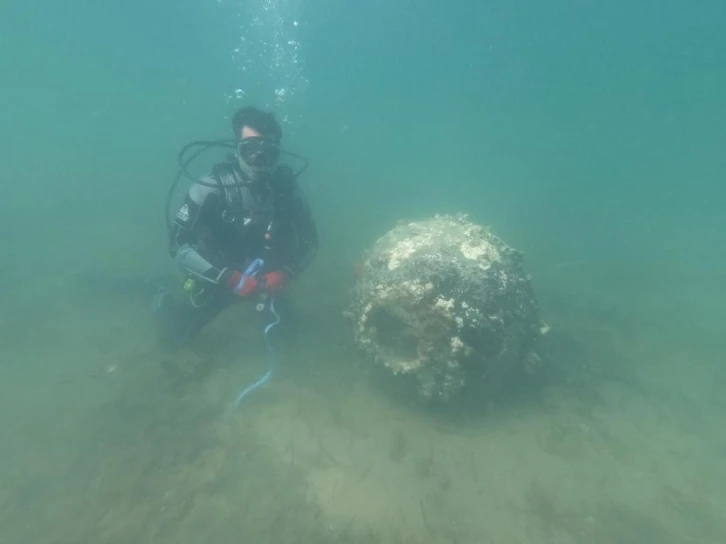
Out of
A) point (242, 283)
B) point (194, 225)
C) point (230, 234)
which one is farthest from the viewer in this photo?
point (230, 234)

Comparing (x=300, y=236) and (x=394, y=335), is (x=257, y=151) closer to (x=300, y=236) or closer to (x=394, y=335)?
(x=300, y=236)

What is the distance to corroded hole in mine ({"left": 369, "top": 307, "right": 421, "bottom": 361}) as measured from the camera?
5.86 metres

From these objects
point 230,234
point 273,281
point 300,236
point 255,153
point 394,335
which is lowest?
point 394,335

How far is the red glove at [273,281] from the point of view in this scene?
21.0ft

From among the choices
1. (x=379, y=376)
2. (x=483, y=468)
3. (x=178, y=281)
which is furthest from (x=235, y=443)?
(x=178, y=281)

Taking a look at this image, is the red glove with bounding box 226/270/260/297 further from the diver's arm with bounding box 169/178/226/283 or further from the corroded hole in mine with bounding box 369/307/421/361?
the corroded hole in mine with bounding box 369/307/421/361

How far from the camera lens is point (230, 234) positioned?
275 inches

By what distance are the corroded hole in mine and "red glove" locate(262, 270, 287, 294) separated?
1.53 m

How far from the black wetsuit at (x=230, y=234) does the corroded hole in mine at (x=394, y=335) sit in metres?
1.82

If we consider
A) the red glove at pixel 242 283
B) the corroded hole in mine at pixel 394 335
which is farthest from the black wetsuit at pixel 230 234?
the corroded hole in mine at pixel 394 335

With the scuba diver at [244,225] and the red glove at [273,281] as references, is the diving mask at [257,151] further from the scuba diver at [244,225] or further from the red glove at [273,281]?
the red glove at [273,281]

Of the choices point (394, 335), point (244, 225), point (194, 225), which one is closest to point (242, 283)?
point (244, 225)

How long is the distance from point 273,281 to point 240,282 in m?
0.49

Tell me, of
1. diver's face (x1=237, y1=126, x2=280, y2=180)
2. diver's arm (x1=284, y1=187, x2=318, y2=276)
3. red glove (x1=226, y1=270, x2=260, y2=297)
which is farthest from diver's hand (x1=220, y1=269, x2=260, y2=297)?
diver's face (x1=237, y1=126, x2=280, y2=180)
